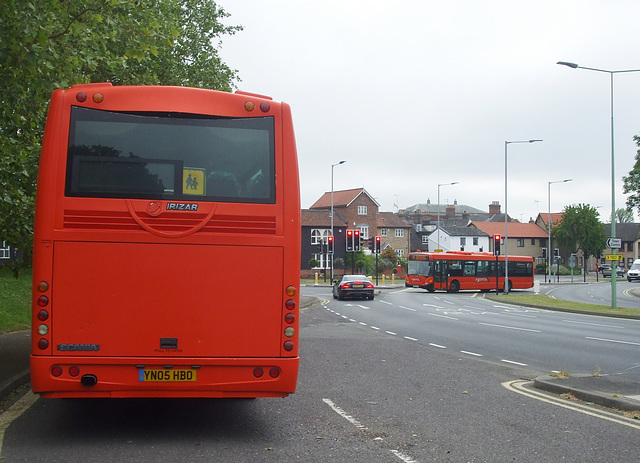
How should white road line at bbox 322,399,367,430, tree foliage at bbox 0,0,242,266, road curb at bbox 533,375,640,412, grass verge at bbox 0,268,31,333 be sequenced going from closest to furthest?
1. white road line at bbox 322,399,367,430
2. road curb at bbox 533,375,640,412
3. tree foliage at bbox 0,0,242,266
4. grass verge at bbox 0,268,31,333

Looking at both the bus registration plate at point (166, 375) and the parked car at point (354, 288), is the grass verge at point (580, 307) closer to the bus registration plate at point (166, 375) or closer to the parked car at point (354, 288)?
the parked car at point (354, 288)

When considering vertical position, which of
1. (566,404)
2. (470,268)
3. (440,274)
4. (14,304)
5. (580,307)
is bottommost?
(580,307)

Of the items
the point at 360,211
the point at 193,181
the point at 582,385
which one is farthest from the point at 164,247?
the point at 360,211

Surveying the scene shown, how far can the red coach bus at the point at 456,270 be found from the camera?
52.1 metres

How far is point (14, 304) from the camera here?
72.7 ft

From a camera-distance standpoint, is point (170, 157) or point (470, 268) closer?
point (170, 157)

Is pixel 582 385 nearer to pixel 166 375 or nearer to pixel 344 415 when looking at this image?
pixel 344 415

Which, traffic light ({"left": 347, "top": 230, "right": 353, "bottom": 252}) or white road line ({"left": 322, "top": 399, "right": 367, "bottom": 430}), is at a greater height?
traffic light ({"left": 347, "top": 230, "right": 353, "bottom": 252})

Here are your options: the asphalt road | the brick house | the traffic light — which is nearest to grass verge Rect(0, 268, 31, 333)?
the asphalt road

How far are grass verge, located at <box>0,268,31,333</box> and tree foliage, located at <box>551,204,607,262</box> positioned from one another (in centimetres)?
8988

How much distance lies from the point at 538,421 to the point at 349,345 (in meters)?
8.85

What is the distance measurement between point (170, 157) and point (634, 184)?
4898 cm

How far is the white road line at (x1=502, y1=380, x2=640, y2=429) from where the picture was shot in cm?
823

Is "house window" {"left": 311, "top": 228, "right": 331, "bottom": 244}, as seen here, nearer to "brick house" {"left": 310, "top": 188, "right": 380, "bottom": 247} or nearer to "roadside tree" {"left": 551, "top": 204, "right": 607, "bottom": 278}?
"brick house" {"left": 310, "top": 188, "right": 380, "bottom": 247}
